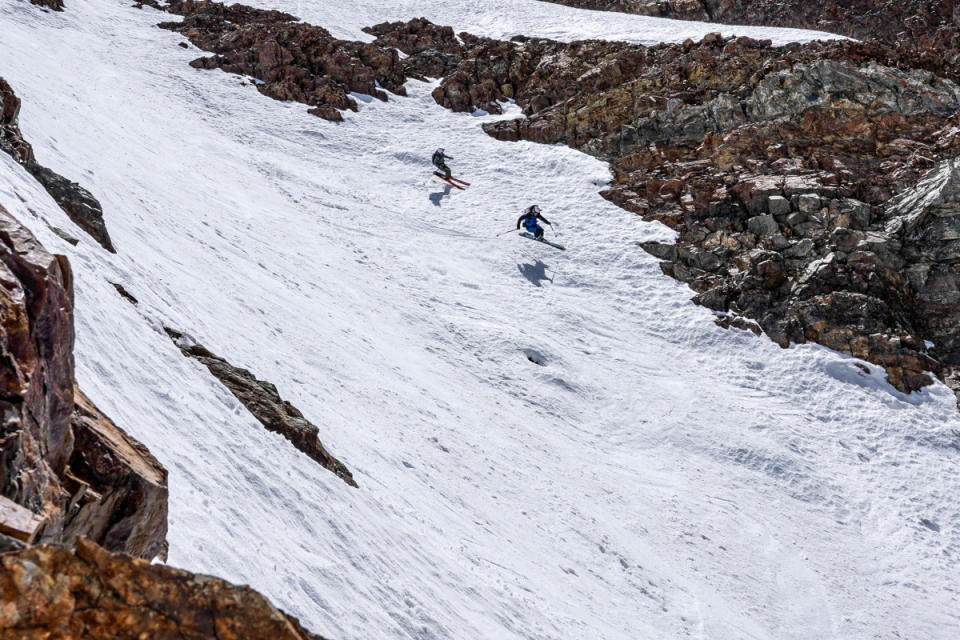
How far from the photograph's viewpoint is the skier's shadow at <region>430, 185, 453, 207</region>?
1077 inches

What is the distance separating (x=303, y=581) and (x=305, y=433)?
342cm

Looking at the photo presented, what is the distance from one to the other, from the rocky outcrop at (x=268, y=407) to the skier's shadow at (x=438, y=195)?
16.8m

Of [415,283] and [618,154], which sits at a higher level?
[618,154]

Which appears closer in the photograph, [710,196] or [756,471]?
[756,471]

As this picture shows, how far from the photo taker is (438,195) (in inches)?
1098

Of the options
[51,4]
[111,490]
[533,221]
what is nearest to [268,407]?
[111,490]

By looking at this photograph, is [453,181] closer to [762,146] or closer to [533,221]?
[533,221]

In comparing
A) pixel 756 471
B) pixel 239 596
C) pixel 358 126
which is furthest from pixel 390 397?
pixel 358 126

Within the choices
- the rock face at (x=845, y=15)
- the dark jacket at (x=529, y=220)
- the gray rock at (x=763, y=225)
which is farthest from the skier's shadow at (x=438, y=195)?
the rock face at (x=845, y=15)

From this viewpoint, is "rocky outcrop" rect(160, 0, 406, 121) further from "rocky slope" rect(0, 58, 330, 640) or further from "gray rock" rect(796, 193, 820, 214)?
"rocky slope" rect(0, 58, 330, 640)

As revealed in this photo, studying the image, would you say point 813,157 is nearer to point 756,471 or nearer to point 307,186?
point 756,471

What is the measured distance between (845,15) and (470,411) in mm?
38658

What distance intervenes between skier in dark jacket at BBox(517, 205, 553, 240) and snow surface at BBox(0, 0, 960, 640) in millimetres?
575

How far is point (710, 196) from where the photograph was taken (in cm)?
2575
